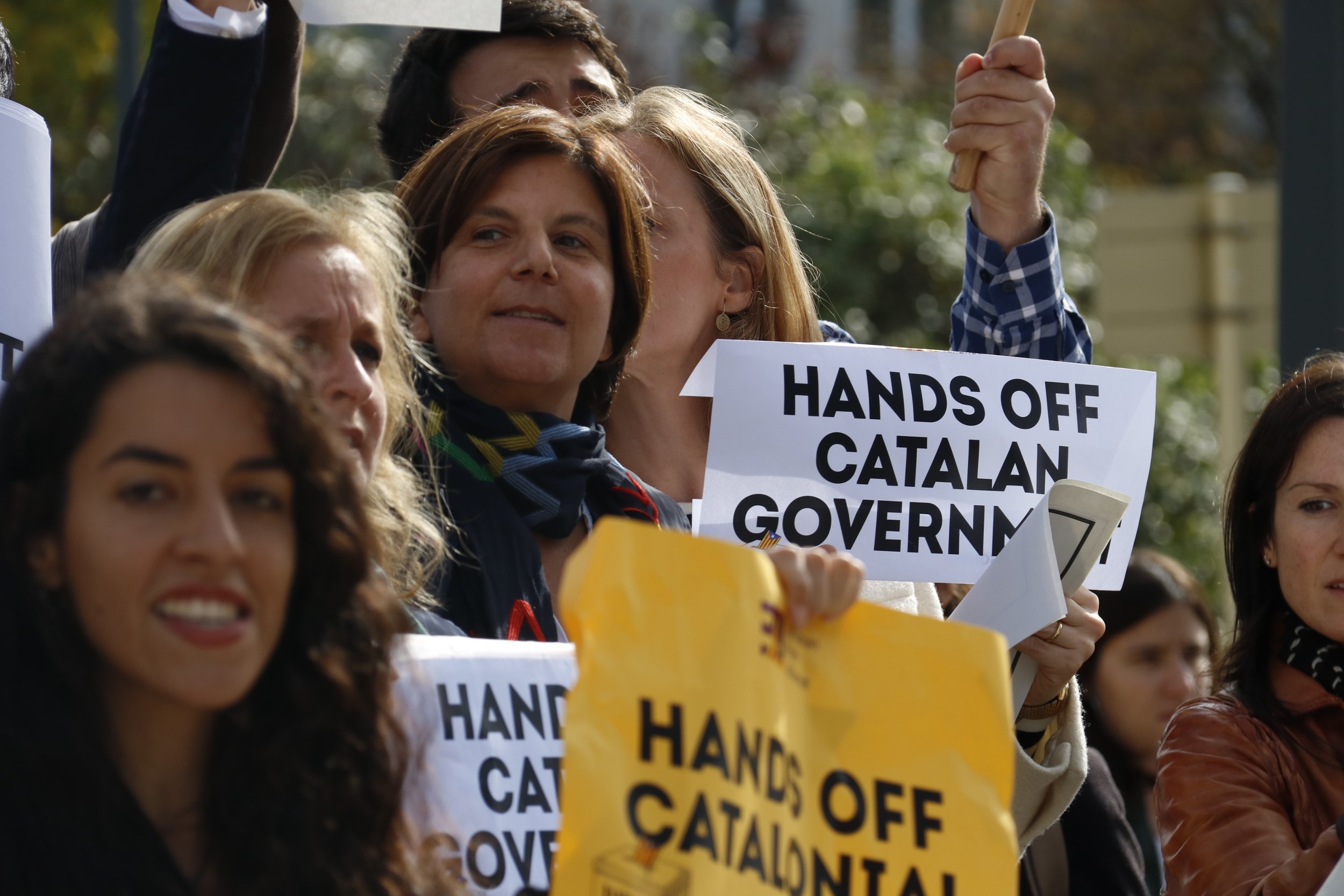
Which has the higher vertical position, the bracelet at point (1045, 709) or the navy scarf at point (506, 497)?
the navy scarf at point (506, 497)

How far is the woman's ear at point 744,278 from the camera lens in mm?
3502

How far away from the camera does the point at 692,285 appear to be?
345 centimetres

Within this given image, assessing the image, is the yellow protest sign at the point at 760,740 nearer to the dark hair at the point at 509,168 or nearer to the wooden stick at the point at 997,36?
the dark hair at the point at 509,168

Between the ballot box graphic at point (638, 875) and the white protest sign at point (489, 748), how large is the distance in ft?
0.85

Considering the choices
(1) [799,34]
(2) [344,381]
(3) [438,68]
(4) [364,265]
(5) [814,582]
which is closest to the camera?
(5) [814,582]

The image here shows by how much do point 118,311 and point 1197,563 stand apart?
952 centimetres

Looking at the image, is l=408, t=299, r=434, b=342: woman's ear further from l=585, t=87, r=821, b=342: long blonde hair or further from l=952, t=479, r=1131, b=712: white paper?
l=952, t=479, r=1131, b=712: white paper

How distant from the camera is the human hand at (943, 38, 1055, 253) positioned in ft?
10.3

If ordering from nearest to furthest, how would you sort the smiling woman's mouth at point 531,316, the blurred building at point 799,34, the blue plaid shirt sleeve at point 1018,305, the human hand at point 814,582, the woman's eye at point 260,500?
1. the woman's eye at point 260,500
2. the human hand at point 814,582
3. the smiling woman's mouth at point 531,316
4. the blue plaid shirt sleeve at point 1018,305
5. the blurred building at point 799,34

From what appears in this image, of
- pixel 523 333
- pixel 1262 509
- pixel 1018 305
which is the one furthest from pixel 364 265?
pixel 1262 509

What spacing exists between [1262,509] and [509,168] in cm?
150

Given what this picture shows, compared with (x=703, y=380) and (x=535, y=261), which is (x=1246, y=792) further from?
(x=535, y=261)

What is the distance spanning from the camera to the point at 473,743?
2.18 m

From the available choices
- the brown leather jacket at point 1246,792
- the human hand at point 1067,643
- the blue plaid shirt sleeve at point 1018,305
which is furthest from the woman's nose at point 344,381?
the brown leather jacket at point 1246,792
